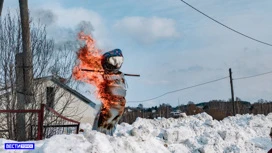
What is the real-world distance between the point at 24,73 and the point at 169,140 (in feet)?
15.5

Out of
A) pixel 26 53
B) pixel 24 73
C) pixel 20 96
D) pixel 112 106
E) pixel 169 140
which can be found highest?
pixel 26 53

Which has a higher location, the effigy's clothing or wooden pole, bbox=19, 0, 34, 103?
wooden pole, bbox=19, 0, 34, 103

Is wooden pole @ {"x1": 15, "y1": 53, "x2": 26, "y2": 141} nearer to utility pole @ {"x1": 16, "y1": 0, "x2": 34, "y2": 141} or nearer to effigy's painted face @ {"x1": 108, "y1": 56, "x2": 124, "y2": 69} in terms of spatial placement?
utility pole @ {"x1": 16, "y1": 0, "x2": 34, "y2": 141}

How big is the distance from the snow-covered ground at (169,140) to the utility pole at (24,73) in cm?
229

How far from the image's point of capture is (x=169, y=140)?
44.7 ft

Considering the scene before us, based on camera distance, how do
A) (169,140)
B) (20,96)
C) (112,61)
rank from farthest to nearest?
1. (169,140)
2. (20,96)
3. (112,61)

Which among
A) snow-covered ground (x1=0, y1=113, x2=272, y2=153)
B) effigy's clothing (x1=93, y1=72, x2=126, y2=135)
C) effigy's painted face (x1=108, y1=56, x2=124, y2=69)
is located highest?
effigy's painted face (x1=108, y1=56, x2=124, y2=69)

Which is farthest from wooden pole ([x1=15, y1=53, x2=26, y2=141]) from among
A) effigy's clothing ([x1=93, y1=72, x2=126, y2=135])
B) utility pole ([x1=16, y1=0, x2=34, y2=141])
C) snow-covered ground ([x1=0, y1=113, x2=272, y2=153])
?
effigy's clothing ([x1=93, y1=72, x2=126, y2=135])

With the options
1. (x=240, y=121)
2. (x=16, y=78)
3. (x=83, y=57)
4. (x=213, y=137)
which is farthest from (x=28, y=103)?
(x=240, y=121)

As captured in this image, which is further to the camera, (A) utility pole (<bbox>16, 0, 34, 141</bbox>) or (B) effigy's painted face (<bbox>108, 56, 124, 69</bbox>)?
(A) utility pole (<bbox>16, 0, 34, 141</bbox>)

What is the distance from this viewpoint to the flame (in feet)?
33.0

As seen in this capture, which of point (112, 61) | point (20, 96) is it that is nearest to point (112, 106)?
point (112, 61)

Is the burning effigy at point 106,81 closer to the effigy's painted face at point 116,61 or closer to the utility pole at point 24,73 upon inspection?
the effigy's painted face at point 116,61

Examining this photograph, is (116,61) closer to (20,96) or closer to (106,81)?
(106,81)
